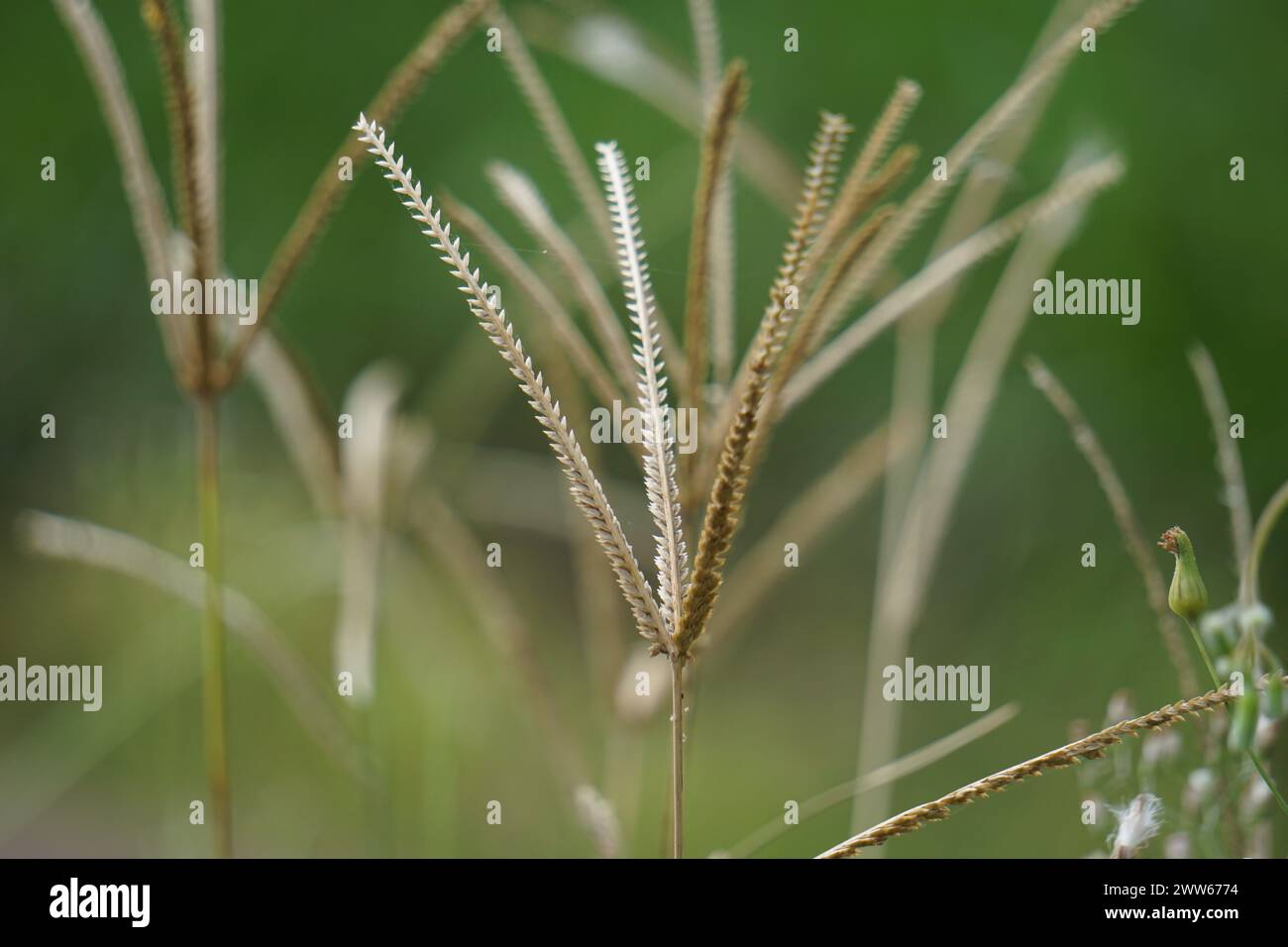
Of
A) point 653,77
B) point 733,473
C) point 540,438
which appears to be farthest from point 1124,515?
point 540,438

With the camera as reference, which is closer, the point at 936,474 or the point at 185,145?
the point at 185,145

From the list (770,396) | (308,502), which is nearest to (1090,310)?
(308,502)

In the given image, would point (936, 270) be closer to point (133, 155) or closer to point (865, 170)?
point (865, 170)

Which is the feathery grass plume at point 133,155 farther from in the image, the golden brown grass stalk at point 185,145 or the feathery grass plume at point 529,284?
the feathery grass plume at point 529,284

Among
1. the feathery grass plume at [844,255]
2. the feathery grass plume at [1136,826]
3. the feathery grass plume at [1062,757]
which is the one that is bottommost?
the feathery grass plume at [1136,826]

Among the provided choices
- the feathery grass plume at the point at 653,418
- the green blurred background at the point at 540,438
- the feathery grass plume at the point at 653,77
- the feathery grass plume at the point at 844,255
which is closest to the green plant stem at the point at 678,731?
the feathery grass plume at the point at 653,418
